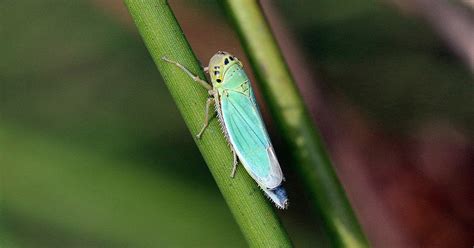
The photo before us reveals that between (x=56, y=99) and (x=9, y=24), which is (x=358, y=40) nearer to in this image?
(x=56, y=99)

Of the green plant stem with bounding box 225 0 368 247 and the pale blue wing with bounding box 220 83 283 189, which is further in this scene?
the pale blue wing with bounding box 220 83 283 189

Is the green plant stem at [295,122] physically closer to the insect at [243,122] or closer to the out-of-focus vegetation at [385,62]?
the insect at [243,122]

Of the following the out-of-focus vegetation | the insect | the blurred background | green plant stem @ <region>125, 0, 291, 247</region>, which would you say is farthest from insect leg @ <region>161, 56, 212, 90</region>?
the out-of-focus vegetation

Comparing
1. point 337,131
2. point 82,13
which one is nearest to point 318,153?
point 337,131

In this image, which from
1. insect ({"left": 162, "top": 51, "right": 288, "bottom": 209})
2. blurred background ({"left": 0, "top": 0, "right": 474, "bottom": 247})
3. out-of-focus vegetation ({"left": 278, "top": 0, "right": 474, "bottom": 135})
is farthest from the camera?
out-of-focus vegetation ({"left": 278, "top": 0, "right": 474, "bottom": 135})

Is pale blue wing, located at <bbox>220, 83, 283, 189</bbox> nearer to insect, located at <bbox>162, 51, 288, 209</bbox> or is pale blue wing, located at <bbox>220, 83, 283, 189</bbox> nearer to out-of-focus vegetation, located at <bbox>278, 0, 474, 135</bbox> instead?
insect, located at <bbox>162, 51, 288, 209</bbox>

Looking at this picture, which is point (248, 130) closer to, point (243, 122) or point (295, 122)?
point (243, 122)

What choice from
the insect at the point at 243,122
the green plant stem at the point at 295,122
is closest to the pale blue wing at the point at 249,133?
the insect at the point at 243,122
